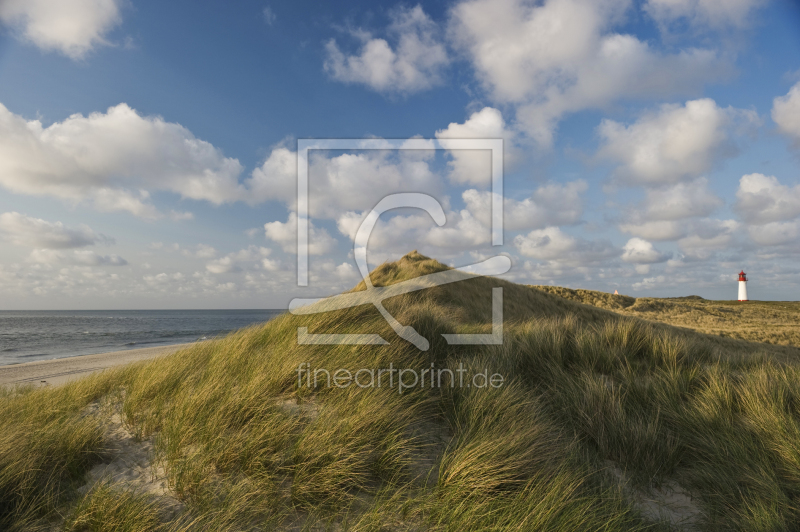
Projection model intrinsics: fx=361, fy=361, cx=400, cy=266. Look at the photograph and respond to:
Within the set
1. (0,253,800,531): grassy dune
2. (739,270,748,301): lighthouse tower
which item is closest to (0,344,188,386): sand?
(0,253,800,531): grassy dune

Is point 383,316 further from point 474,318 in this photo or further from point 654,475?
point 474,318

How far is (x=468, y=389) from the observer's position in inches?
155

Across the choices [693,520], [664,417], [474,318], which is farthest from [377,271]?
[693,520]

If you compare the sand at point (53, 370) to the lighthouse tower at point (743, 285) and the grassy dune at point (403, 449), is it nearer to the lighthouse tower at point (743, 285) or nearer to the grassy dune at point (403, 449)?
the grassy dune at point (403, 449)

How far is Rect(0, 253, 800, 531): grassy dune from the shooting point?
2361mm

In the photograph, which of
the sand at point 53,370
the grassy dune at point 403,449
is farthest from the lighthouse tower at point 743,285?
the sand at point 53,370

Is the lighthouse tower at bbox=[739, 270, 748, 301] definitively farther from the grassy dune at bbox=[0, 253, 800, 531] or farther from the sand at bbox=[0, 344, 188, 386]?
the sand at bbox=[0, 344, 188, 386]

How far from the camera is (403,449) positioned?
9.59 ft

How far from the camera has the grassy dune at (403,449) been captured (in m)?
2.36

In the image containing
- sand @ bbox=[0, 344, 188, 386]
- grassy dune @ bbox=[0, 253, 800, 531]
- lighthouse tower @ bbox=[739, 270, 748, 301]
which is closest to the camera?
grassy dune @ bbox=[0, 253, 800, 531]

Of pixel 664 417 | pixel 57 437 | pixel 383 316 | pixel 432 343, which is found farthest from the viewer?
pixel 383 316

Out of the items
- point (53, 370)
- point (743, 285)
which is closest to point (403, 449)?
point (53, 370)

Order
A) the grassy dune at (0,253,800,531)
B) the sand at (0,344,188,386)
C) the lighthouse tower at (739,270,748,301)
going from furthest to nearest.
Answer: the lighthouse tower at (739,270,748,301)
the sand at (0,344,188,386)
the grassy dune at (0,253,800,531)

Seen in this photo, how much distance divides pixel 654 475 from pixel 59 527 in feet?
14.7
